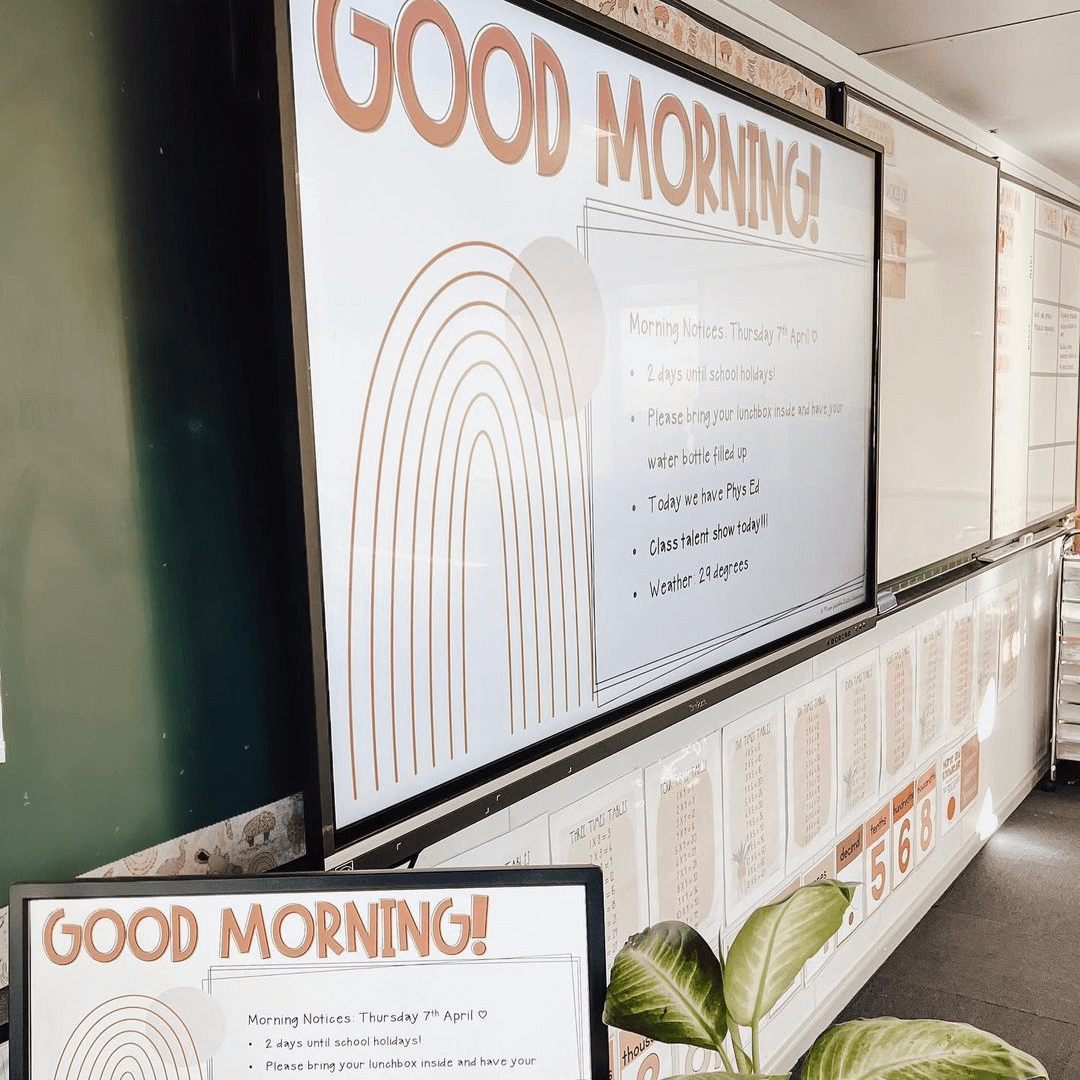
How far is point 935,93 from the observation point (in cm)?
272

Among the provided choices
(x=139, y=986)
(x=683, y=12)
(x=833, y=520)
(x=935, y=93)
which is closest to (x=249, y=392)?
(x=139, y=986)

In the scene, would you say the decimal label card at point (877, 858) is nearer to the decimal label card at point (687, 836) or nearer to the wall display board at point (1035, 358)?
the decimal label card at point (687, 836)

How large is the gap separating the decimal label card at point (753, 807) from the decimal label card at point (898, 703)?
0.58m

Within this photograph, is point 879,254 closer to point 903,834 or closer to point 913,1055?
point 903,834

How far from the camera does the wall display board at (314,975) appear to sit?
769 mm

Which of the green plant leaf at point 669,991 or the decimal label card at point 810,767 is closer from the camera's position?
the green plant leaf at point 669,991

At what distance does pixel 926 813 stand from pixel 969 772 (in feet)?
1.31

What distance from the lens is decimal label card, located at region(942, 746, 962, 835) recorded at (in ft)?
9.73

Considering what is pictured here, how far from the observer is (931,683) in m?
2.84

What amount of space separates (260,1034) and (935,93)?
9.10 feet

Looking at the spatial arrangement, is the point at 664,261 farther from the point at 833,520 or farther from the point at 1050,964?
the point at 1050,964

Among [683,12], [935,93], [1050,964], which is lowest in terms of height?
[1050,964]

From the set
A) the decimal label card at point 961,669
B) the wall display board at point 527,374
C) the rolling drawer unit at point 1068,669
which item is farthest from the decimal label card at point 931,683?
the rolling drawer unit at point 1068,669

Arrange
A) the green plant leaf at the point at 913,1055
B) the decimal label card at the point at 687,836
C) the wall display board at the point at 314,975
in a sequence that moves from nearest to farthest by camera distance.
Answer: the green plant leaf at the point at 913,1055, the wall display board at the point at 314,975, the decimal label card at the point at 687,836
